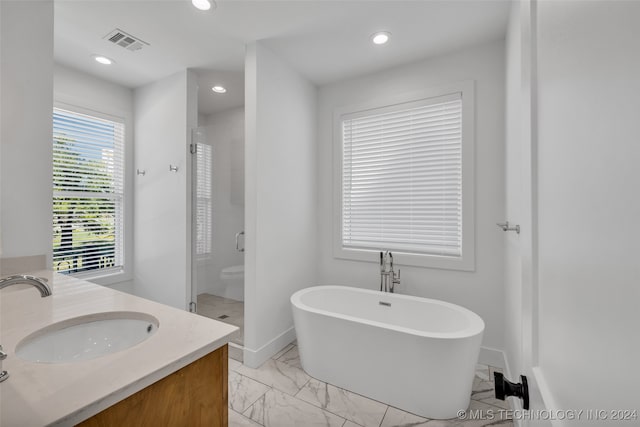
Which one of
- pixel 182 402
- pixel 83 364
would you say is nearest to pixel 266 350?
pixel 182 402

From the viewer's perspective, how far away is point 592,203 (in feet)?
1.15

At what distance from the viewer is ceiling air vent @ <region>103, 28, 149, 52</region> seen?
2.19 meters

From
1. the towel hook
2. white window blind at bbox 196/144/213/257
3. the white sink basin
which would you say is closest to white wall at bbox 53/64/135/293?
white window blind at bbox 196/144/213/257

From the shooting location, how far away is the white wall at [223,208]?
2.70 metres

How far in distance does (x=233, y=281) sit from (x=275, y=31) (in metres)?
2.23

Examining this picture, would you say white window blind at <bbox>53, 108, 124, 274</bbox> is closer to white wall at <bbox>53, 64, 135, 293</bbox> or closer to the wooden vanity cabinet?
white wall at <bbox>53, 64, 135, 293</bbox>

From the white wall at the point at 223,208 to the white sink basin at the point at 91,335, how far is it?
159 centimetres

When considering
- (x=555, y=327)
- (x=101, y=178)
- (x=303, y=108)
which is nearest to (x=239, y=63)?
(x=303, y=108)

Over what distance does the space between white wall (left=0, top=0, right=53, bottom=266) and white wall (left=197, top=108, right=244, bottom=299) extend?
1.29 metres

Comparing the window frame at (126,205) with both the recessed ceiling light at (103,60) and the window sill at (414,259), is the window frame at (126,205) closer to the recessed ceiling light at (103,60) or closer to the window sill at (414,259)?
the recessed ceiling light at (103,60)

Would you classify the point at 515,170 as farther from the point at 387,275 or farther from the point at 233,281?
the point at 233,281

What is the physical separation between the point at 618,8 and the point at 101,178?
374 centimetres

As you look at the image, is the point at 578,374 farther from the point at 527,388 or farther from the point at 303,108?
the point at 303,108

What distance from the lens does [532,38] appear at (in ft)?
2.01
